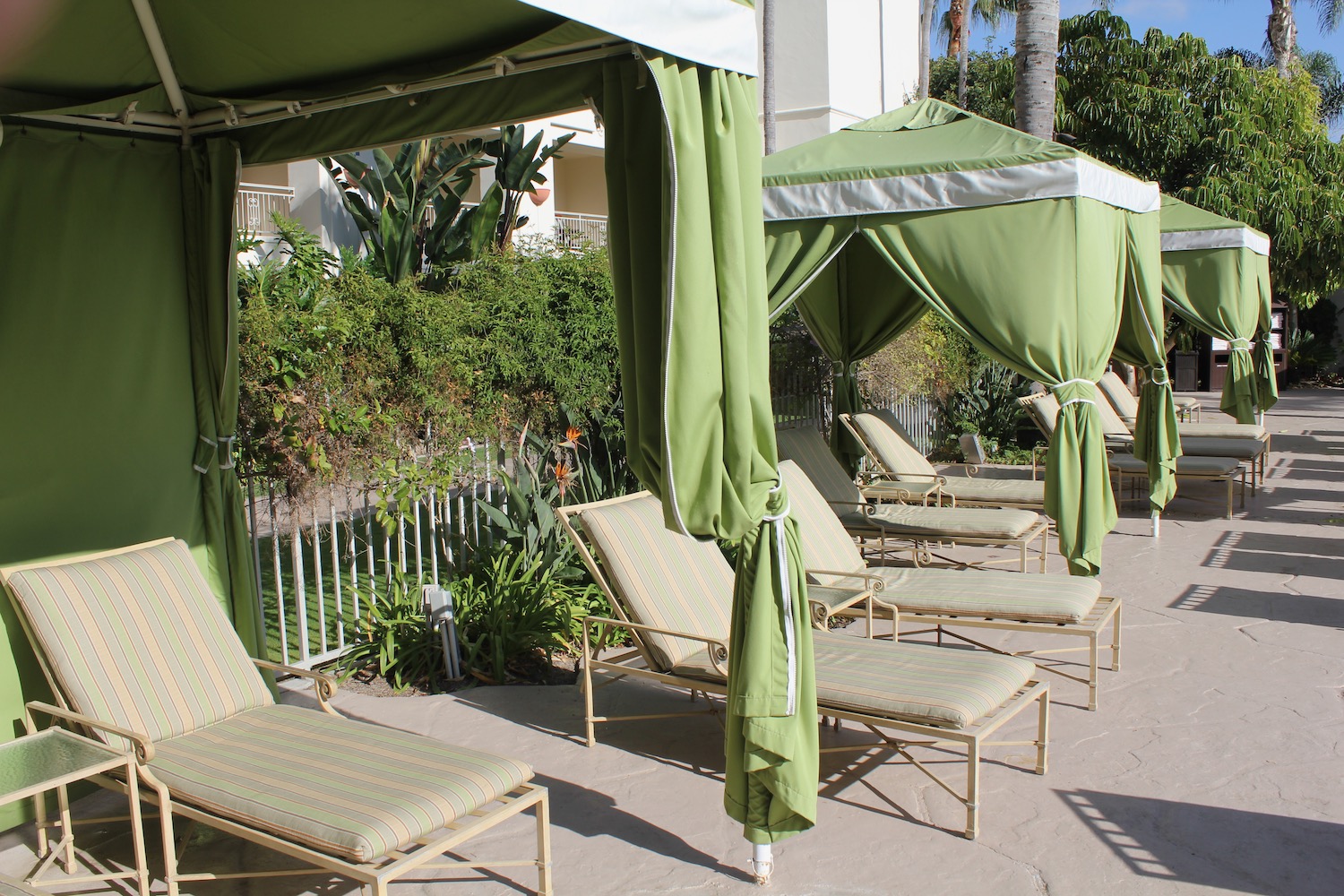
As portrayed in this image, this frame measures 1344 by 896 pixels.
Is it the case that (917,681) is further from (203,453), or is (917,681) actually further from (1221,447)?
(1221,447)

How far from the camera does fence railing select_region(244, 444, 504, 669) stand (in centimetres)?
554

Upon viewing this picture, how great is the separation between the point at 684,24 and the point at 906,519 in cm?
533

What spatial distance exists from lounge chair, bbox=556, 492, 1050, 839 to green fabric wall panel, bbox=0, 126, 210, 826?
71.3 inches

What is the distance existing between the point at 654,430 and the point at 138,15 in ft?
8.61

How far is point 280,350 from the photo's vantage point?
5.37 m

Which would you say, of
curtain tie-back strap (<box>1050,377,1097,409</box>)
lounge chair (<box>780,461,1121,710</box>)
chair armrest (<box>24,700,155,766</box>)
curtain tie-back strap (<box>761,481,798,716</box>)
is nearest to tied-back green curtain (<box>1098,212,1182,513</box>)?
curtain tie-back strap (<box>1050,377,1097,409</box>)

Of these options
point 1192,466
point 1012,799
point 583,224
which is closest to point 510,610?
point 1012,799

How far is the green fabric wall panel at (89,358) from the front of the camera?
4.20 metres

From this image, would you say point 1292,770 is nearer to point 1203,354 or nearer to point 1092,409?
point 1092,409

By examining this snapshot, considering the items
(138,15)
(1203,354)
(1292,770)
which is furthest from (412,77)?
(1203,354)

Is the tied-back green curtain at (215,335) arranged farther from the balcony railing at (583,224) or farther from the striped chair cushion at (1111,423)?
the balcony railing at (583,224)

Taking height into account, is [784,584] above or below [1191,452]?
above

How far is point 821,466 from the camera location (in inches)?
323

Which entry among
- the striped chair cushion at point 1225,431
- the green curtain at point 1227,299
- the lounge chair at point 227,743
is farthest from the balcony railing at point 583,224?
the lounge chair at point 227,743
